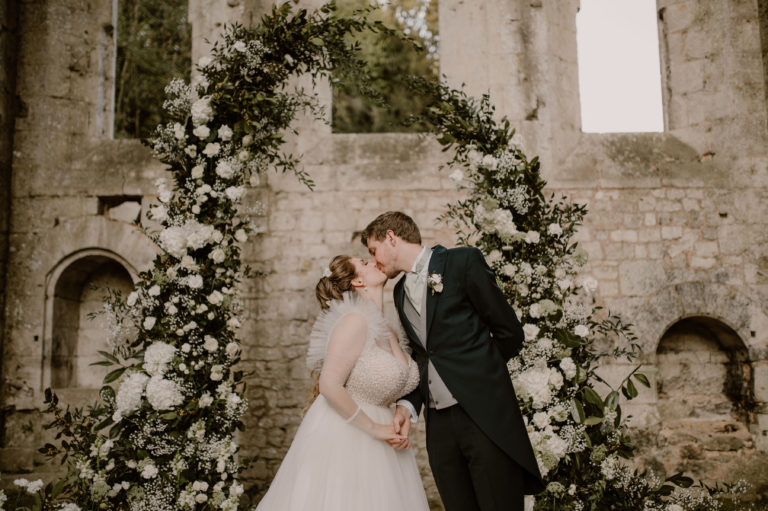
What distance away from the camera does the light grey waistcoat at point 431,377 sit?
274cm

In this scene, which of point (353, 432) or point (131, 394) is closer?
point (353, 432)

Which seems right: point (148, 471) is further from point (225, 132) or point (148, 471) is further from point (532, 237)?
point (532, 237)

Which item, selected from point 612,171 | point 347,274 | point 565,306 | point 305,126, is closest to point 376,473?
point 347,274

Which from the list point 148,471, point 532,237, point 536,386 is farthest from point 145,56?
point 536,386

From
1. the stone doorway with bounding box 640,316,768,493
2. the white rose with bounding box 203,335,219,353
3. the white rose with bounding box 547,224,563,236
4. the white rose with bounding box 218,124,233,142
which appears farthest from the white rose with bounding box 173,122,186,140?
the stone doorway with bounding box 640,316,768,493

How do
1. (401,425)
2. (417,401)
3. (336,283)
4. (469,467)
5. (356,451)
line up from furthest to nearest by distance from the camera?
(336,283) < (417,401) < (401,425) < (356,451) < (469,467)

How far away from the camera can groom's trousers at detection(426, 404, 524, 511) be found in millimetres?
2648

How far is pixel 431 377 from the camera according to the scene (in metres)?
2.79

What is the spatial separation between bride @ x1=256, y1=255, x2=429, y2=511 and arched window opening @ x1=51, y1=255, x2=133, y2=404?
4149 mm

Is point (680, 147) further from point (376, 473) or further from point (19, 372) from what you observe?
point (19, 372)

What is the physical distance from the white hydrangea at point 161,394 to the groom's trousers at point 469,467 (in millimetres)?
1643

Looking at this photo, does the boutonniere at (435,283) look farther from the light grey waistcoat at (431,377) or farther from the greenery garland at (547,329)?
the greenery garland at (547,329)

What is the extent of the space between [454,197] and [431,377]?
354cm

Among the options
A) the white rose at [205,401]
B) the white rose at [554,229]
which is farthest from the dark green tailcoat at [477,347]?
the white rose at [205,401]
